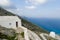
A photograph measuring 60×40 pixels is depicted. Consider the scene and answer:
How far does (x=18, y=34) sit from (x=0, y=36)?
148 inches

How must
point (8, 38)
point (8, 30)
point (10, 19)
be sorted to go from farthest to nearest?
1. point (10, 19)
2. point (8, 30)
3. point (8, 38)

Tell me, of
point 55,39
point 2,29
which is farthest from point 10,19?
point 55,39

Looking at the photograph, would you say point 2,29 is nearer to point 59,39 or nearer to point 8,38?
point 8,38

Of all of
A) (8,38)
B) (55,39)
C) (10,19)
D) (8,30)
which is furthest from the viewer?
(55,39)

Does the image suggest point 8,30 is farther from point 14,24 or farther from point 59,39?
point 59,39

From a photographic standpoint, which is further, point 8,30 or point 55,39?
point 55,39

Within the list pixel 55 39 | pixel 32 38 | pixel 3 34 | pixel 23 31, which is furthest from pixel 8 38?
pixel 55 39

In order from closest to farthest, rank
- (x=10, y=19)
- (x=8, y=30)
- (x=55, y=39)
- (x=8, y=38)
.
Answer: (x=8, y=38) → (x=8, y=30) → (x=10, y=19) → (x=55, y=39)

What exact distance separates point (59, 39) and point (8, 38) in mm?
→ 20790

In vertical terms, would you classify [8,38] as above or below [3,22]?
below

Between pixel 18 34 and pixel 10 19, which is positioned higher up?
pixel 10 19

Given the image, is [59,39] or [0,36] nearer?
[0,36]

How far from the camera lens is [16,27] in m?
44.5

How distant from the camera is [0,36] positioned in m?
38.2
